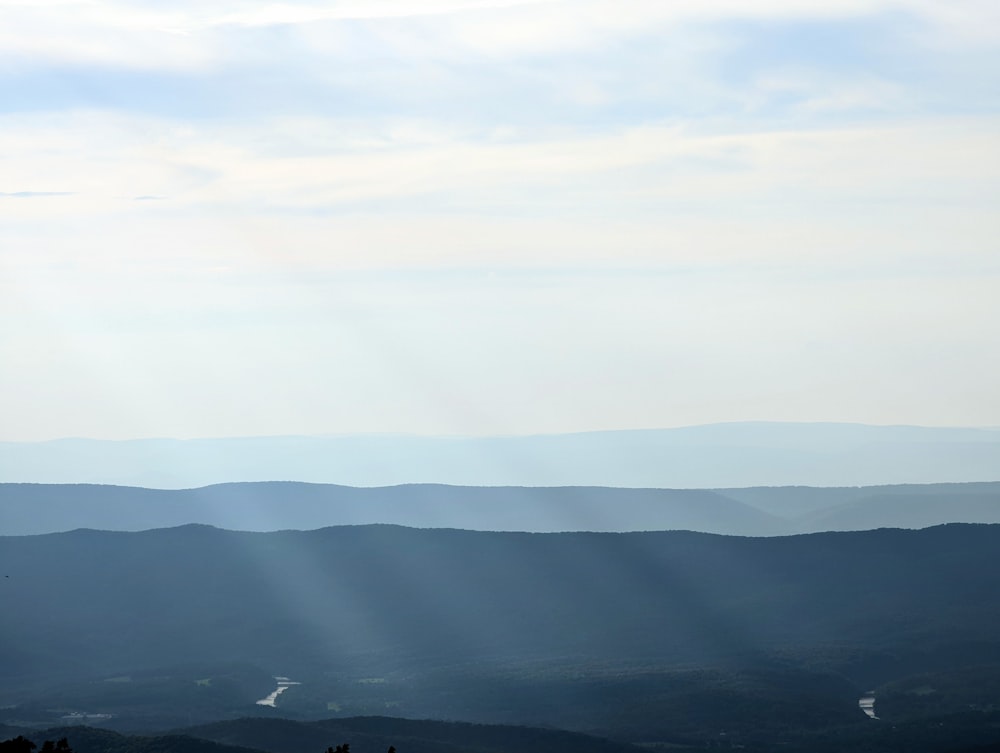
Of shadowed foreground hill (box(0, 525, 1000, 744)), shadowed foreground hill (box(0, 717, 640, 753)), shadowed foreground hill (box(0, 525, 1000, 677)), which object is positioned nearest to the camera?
shadowed foreground hill (box(0, 717, 640, 753))

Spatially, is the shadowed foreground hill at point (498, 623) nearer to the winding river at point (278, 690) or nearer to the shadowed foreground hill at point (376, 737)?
the winding river at point (278, 690)

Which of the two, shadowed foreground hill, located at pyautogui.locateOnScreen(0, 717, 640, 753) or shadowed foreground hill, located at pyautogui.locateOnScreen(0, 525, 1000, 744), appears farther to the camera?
shadowed foreground hill, located at pyautogui.locateOnScreen(0, 525, 1000, 744)

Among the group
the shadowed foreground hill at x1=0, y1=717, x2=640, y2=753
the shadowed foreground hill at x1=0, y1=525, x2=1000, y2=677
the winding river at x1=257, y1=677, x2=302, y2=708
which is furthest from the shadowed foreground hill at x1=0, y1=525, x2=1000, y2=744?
the shadowed foreground hill at x1=0, y1=717, x2=640, y2=753

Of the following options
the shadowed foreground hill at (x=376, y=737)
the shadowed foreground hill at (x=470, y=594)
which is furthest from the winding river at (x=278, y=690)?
the shadowed foreground hill at (x=376, y=737)

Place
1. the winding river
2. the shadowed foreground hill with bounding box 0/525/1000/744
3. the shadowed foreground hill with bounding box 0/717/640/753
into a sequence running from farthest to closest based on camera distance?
the winding river, the shadowed foreground hill with bounding box 0/525/1000/744, the shadowed foreground hill with bounding box 0/717/640/753

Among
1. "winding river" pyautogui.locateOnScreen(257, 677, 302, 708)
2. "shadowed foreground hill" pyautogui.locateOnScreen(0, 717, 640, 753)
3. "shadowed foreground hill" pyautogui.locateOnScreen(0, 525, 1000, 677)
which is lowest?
"shadowed foreground hill" pyautogui.locateOnScreen(0, 717, 640, 753)

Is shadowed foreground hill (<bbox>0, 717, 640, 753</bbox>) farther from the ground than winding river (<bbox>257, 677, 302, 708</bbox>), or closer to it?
closer to it

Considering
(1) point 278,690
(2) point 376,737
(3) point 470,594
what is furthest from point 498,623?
(2) point 376,737

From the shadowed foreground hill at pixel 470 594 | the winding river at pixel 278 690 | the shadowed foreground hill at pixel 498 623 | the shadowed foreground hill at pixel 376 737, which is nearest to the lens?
the shadowed foreground hill at pixel 376 737

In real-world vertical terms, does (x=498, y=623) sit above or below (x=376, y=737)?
above

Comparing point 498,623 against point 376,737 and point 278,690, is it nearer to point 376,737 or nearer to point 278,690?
point 278,690

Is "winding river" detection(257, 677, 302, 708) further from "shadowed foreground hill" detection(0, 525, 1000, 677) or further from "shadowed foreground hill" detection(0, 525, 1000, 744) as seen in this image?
"shadowed foreground hill" detection(0, 525, 1000, 677)

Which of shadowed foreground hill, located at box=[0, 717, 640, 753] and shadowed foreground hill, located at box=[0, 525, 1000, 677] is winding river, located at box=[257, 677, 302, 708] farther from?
shadowed foreground hill, located at box=[0, 717, 640, 753]
